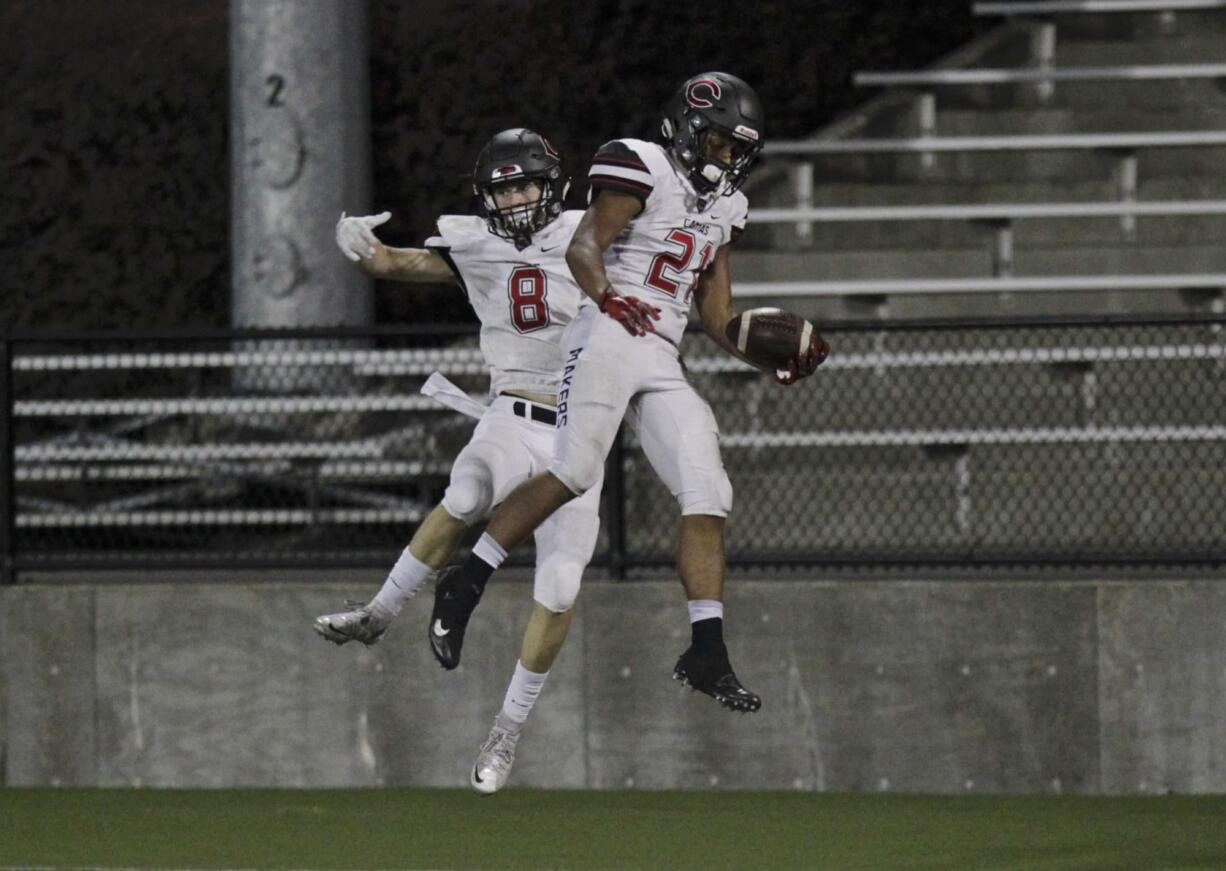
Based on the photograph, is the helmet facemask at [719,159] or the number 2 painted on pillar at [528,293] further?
the number 2 painted on pillar at [528,293]

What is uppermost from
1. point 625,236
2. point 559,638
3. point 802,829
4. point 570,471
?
point 625,236

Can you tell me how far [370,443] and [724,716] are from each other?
185 cm

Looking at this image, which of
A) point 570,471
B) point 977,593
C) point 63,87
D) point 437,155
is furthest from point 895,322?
point 63,87

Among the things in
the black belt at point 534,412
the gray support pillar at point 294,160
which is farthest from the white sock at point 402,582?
the gray support pillar at point 294,160

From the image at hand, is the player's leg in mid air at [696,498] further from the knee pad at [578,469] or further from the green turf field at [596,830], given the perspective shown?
the green turf field at [596,830]

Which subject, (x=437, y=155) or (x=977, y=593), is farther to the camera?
(x=437, y=155)

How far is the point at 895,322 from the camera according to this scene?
402 inches

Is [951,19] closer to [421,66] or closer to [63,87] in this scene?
[421,66]

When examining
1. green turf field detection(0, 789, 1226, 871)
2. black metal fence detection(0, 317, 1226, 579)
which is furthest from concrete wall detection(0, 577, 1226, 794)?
black metal fence detection(0, 317, 1226, 579)

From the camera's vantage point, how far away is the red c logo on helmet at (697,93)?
7734mm

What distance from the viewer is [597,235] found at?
7617 millimetres

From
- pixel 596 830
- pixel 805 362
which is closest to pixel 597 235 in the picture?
pixel 805 362

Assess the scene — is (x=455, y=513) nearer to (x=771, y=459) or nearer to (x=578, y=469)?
(x=578, y=469)

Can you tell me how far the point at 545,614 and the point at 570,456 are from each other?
1.92ft
